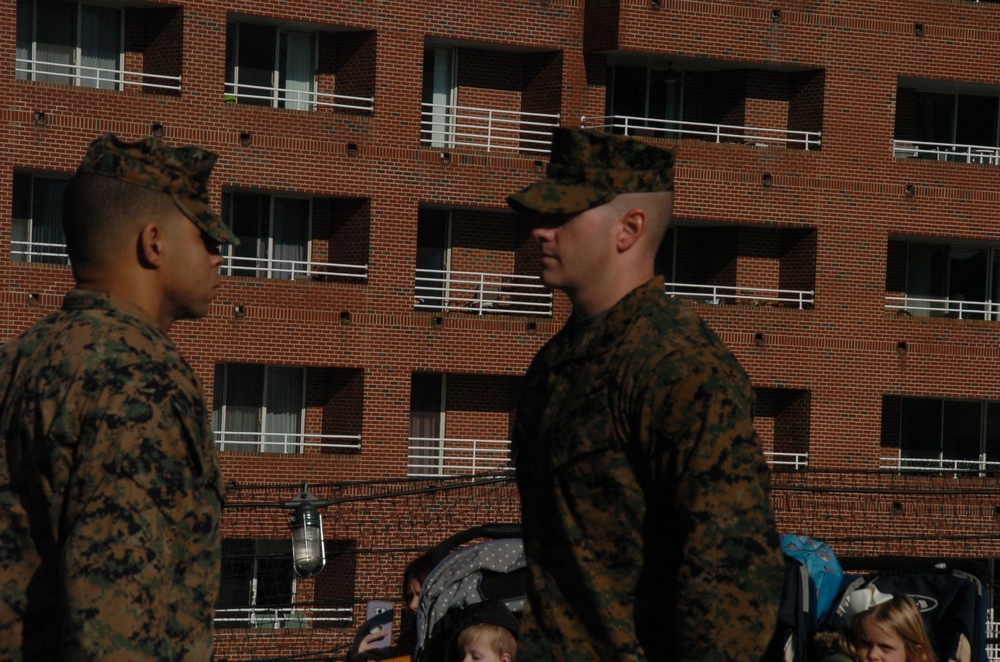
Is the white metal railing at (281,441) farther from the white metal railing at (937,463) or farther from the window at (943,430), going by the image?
the window at (943,430)

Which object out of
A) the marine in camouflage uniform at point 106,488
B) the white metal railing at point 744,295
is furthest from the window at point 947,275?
the marine in camouflage uniform at point 106,488

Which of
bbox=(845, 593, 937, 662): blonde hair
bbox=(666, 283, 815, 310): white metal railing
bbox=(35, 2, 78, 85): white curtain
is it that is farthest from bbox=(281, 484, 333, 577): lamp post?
bbox=(666, 283, 815, 310): white metal railing

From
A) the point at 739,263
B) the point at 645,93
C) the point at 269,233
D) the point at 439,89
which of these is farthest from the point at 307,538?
the point at 645,93

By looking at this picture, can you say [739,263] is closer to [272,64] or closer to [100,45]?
[272,64]

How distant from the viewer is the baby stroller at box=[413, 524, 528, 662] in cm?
966

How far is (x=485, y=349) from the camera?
33.5 meters

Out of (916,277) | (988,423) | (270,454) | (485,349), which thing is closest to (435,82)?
(485,349)

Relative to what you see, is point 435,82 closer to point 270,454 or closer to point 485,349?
point 485,349

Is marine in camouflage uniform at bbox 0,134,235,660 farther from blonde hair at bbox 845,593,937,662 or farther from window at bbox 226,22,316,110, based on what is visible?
window at bbox 226,22,316,110

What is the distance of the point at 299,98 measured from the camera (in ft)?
113

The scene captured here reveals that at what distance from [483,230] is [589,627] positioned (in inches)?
1214

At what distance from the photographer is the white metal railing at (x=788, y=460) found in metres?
35.0

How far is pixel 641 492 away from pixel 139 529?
1.32 metres

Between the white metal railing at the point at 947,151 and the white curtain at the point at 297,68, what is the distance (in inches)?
485
